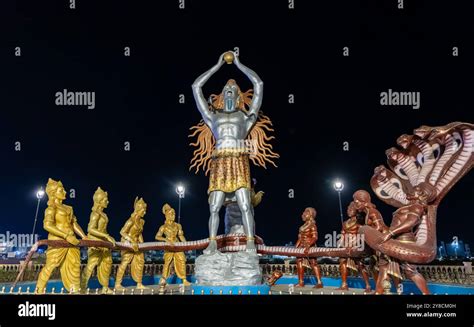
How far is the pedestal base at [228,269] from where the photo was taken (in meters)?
7.70

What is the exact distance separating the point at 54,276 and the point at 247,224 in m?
7.30

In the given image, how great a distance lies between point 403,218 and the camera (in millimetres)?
6242

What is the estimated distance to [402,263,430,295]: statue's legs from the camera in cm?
606

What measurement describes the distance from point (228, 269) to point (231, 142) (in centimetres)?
289

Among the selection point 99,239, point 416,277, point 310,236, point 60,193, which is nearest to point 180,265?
point 99,239

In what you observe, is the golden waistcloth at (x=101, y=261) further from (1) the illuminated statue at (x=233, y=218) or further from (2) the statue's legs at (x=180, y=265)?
(1) the illuminated statue at (x=233, y=218)

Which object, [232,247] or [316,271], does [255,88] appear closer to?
[232,247]

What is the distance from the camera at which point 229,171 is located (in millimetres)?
8492

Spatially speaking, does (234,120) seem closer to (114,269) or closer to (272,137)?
(272,137)

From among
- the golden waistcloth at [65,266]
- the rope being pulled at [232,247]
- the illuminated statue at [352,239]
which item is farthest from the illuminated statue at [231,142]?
the golden waistcloth at [65,266]

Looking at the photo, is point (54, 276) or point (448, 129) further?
point (54, 276)

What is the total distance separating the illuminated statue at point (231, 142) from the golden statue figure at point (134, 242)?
182 cm

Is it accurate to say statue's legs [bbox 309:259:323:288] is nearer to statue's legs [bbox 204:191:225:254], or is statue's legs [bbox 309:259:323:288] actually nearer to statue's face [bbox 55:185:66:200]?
statue's legs [bbox 204:191:225:254]
